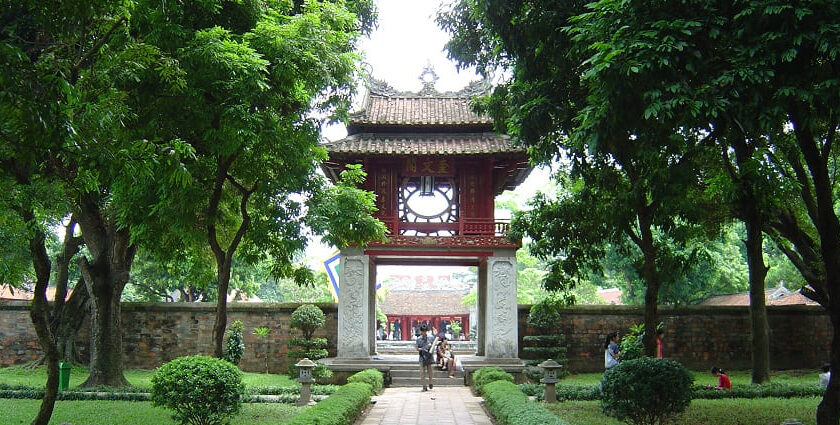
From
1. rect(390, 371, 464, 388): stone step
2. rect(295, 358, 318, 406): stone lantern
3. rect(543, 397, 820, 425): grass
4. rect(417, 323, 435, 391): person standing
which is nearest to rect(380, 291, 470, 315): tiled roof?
rect(390, 371, 464, 388): stone step

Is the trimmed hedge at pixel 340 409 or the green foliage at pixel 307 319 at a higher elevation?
the green foliage at pixel 307 319

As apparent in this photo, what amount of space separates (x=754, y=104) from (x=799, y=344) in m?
17.3

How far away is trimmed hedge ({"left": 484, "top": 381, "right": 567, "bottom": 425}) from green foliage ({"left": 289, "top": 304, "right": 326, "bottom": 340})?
24.0 feet

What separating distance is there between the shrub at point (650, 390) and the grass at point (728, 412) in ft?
5.26

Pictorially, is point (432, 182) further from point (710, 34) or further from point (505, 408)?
point (710, 34)

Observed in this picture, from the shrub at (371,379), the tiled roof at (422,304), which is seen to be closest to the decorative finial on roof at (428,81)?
the shrub at (371,379)

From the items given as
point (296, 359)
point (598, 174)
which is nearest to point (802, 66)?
point (598, 174)

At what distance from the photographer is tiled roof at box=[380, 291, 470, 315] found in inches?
1532

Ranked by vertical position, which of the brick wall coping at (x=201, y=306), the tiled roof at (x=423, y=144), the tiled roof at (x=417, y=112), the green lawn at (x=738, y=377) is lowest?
the green lawn at (x=738, y=377)

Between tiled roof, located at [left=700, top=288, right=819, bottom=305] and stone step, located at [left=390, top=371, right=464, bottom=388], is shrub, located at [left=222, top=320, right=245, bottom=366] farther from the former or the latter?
tiled roof, located at [left=700, top=288, right=819, bottom=305]

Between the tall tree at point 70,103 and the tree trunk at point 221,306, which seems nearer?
the tall tree at point 70,103

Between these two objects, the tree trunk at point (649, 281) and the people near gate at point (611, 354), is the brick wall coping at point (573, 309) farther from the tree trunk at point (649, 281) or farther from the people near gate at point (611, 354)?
the tree trunk at point (649, 281)

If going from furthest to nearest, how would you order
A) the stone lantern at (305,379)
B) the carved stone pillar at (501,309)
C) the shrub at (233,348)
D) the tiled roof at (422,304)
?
the tiled roof at (422,304) → the carved stone pillar at (501,309) → the shrub at (233,348) → the stone lantern at (305,379)

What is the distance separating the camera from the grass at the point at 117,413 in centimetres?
988
